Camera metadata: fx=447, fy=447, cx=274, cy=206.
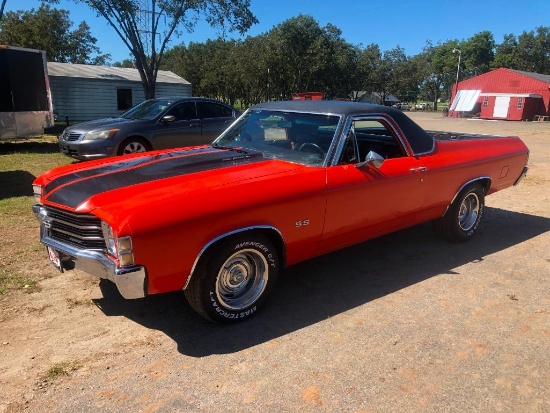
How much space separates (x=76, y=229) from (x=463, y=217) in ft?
14.5

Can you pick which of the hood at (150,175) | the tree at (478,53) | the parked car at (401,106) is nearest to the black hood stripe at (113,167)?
the hood at (150,175)

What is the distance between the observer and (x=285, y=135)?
436 centimetres

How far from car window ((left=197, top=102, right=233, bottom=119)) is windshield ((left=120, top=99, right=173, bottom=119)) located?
2.36 feet

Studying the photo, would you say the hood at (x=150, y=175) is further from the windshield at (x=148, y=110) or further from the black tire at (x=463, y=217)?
the windshield at (x=148, y=110)

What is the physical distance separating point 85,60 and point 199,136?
160 ft

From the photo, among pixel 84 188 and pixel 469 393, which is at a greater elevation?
pixel 84 188

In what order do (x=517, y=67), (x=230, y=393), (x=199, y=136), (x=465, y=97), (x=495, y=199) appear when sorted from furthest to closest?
(x=517, y=67)
(x=465, y=97)
(x=199, y=136)
(x=495, y=199)
(x=230, y=393)

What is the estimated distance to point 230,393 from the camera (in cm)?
267

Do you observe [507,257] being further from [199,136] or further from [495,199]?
[199,136]

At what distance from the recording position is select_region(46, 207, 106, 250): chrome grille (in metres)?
3.00

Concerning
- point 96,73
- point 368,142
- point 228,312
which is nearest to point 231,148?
point 368,142

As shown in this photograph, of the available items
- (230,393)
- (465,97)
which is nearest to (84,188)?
(230,393)

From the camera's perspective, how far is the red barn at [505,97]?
41938 mm

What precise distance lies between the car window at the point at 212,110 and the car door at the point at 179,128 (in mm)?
155
